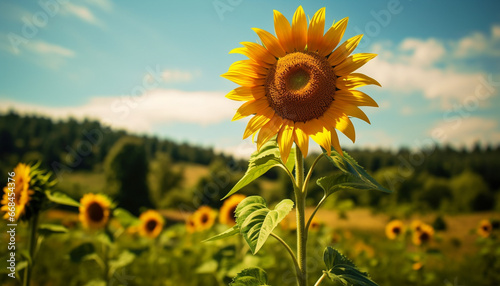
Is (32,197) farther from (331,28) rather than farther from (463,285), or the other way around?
(463,285)

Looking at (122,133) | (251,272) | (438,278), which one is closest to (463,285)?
(438,278)

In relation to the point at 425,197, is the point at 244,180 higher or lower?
higher

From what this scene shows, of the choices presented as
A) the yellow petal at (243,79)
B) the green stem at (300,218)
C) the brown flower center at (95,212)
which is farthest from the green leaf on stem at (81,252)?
the yellow petal at (243,79)

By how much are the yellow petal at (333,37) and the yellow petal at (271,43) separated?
26 cm

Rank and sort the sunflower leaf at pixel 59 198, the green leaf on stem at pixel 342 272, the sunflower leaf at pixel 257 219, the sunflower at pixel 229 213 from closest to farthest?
the sunflower leaf at pixel 257 219, the green leaf on stem at pixel 342 272, the sunflower leaf at pixel 59 198, the sunflower at pixel 229 213

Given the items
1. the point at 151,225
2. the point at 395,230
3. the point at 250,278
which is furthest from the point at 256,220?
the point at 395,230

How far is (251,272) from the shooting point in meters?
1.86

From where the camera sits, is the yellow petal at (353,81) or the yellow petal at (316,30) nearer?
the yellow petal at (353,81)

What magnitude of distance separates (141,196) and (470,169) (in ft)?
147

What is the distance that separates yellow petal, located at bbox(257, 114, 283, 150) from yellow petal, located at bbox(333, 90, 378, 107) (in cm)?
38

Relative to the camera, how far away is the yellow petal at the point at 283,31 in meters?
1.83

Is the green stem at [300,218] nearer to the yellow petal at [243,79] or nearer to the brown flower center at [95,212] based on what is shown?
the yellow petal at [243,79]

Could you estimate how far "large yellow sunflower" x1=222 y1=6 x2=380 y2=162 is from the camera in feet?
5.65

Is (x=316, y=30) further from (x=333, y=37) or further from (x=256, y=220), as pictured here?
(x=256, y=220)
